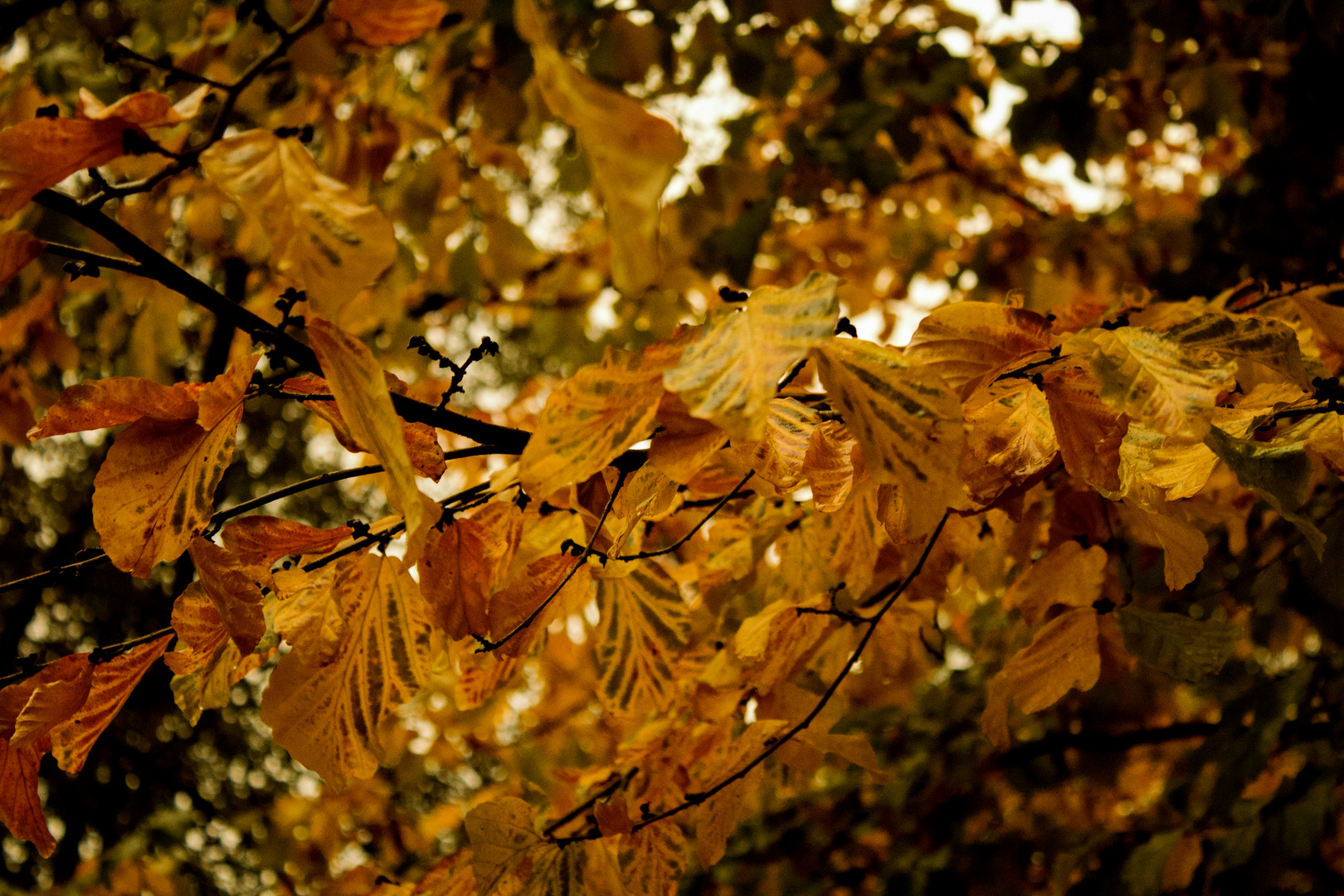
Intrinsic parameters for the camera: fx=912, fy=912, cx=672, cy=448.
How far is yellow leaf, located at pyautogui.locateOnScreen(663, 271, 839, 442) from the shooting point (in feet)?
1.29

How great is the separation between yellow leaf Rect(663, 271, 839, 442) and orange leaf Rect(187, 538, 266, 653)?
32 centimetres

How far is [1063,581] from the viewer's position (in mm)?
845

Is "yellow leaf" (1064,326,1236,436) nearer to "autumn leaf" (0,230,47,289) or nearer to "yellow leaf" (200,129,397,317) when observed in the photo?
"yellow leaf" (200,129,397,317)

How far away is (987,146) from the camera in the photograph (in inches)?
132

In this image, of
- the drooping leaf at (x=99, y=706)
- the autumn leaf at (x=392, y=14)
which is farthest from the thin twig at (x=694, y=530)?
the autumn leaf at (x=392, y=14)

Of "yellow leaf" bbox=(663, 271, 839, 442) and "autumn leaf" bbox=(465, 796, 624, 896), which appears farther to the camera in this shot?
"autumn leaf" bbox=(465, 796, 624, 896)

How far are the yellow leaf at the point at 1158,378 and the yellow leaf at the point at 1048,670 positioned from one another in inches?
13.5

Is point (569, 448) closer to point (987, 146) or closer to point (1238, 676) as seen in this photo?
point (1238, 676)

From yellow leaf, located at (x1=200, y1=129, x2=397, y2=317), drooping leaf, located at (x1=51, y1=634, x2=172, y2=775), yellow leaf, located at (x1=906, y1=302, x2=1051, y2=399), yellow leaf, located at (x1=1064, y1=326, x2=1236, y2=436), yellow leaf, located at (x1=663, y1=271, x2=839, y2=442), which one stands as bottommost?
drooping leaf, located at (x1=51, y1=634, x2=172, y2=775)

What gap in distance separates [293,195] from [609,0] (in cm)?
142

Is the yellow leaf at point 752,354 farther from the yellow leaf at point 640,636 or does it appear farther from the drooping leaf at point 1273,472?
the yellow leaf at point 640,636

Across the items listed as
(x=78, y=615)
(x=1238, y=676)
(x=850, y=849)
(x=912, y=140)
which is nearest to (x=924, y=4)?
(x=912, y=140)

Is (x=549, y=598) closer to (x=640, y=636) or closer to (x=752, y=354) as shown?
(x=640, y=636)

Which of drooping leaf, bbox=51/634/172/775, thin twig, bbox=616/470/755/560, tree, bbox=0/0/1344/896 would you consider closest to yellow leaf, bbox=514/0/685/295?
tree, bbox=0/0/1344/896
